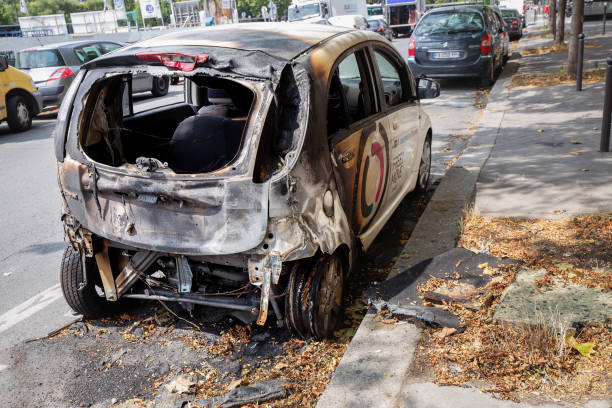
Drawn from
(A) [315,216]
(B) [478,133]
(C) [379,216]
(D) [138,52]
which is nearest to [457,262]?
(C) [379,216]

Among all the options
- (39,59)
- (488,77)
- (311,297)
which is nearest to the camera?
(311,297)

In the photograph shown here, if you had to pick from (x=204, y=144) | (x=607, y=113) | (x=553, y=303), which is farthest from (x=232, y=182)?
(x=607, y=113)

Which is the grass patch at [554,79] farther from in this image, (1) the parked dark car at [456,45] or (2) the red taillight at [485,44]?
(2) the red taillight at [485,44]

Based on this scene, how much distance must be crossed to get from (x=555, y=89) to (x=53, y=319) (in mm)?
10883

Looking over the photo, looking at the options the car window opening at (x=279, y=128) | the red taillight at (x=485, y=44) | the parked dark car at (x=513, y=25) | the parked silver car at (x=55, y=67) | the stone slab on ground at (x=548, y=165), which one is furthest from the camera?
the parked dark car at (x=513, y=25)

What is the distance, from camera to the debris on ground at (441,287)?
3.51m

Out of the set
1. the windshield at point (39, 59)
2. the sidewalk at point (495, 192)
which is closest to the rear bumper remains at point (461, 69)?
the sidewalk at point (495, 192)

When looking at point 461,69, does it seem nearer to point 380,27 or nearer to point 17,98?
point 17,98

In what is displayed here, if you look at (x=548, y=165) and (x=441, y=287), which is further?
(x=548, y=165)

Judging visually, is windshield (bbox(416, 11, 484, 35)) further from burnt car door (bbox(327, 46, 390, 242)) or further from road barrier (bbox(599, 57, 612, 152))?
burnt car door (bbox(327, 46, 390, 242))

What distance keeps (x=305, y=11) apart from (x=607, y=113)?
98.2 feet

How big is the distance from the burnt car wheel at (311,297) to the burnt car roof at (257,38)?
1.26m

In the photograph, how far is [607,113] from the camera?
260 inches

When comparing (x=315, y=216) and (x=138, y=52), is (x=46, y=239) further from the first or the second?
(x=315, y=216)
